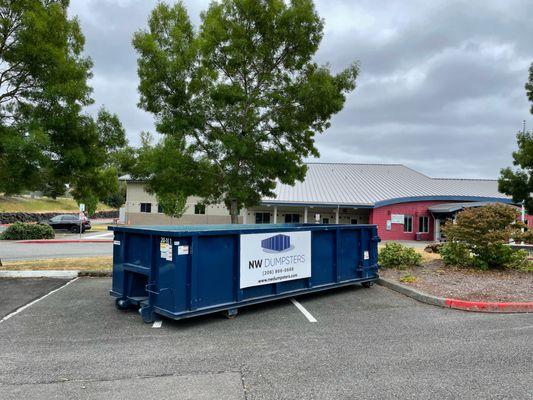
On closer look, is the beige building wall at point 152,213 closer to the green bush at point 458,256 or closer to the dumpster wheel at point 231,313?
the green bush at point 458,256

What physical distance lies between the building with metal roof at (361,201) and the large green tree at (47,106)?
1860cm

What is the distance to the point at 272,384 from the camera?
4305mm

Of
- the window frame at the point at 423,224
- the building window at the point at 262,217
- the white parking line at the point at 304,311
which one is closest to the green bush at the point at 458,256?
the white parking line at the point at 304,311

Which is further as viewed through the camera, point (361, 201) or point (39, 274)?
point (361, 201)

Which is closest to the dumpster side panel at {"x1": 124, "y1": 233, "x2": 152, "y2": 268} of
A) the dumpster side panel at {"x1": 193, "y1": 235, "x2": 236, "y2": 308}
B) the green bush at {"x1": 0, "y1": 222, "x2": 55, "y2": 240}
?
the dumpster side panel at {"x1": 193, "y1": 235, "x2": 236, "y2": 308}

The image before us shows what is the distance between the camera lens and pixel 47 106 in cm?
1070

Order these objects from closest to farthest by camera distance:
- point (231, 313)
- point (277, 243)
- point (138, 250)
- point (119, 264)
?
point (231, 313) → point (138, 250) → point (119, 264) → point (277, 243)

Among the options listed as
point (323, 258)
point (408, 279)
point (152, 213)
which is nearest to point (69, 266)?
point (323, 258)

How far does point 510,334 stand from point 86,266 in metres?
10.4

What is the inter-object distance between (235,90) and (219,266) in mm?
6758

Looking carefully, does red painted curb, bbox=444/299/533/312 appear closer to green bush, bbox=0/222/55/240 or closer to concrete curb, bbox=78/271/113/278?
concrete curb, bbox=78/271/113/278

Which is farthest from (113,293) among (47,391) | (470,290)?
(470,290)

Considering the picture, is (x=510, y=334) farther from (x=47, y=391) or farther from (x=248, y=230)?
(x=47, y=391)

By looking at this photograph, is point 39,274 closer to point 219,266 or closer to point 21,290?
point 21,290
